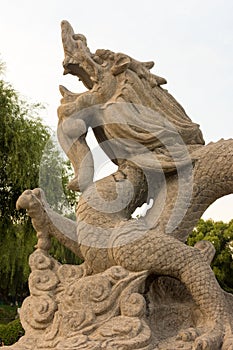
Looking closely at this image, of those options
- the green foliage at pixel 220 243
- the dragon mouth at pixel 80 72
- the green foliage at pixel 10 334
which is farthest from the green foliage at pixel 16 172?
the dragon mouth at pixel 80 72

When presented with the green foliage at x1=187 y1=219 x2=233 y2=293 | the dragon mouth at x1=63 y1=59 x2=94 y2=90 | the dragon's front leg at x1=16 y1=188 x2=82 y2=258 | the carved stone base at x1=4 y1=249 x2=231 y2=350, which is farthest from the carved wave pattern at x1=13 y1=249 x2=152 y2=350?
the green foliage at x1=187 y1=219 x2=233 y2=293

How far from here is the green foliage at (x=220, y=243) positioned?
13.8 metres

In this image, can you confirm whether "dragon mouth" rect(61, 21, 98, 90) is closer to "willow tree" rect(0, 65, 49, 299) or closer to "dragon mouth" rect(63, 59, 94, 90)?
"dragon mouth" rect(63, 59, 94, 90)

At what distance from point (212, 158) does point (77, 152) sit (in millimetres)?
947

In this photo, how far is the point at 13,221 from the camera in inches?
408

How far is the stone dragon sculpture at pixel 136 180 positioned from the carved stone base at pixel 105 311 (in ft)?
0.36

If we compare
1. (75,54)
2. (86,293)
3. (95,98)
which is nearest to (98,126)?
(95,98)

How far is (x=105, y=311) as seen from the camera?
2873 mm

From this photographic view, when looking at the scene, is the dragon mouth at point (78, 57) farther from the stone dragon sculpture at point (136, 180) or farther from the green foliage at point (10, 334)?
the green foliage at point (10, 334)

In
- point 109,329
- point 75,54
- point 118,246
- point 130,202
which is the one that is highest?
point 75,54

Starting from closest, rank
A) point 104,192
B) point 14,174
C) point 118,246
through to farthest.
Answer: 1. point 118,246
2. point 104,192
3. point 14,174

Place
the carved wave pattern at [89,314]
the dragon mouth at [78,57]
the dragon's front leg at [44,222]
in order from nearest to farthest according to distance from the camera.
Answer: the carved wave pattern at [89,314], the dragon's front leg at [44,222], the dragon mouth at [78,57]

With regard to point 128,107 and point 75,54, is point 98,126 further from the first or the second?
point 75,54

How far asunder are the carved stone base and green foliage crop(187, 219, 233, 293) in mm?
10333
